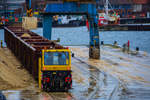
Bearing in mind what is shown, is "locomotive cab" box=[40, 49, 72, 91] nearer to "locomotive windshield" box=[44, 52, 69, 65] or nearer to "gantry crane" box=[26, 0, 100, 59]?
"locomotive windshield" box=[44, 52, 69, 65]

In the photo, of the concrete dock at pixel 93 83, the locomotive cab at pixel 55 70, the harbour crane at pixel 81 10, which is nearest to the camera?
the concrete dock at pixel 93 83

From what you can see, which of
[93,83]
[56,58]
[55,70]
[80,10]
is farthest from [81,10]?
[55,70]

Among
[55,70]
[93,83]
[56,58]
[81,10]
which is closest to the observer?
[55,70]

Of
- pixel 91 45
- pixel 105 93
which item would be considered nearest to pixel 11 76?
pixel 105 93

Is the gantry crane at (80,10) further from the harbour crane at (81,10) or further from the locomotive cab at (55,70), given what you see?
the locomotive cab at (55,70)

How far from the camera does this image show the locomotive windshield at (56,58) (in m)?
32.3

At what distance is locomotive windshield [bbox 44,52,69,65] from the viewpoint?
106 ft

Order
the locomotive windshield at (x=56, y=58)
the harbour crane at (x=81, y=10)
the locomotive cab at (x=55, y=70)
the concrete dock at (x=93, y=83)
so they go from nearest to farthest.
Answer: the concrete dock at (x=93, y=83) → the locomotive cab at (x=55, y=70) → the locomotive windshield at (x=56, y=58) → the harbour crane at (x=81, y=10)

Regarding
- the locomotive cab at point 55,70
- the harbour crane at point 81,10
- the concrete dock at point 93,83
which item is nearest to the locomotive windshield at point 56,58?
the locomotive cab at point 55,70

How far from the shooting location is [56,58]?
3256 cm

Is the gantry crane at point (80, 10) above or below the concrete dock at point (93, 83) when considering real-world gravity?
above

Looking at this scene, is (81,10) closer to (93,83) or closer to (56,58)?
(93,83)

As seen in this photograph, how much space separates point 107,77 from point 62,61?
9.93 metres

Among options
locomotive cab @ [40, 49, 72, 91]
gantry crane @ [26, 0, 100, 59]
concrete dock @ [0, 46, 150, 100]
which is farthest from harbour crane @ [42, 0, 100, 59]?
locomotive cab @ [40, 49, 72, 91]
